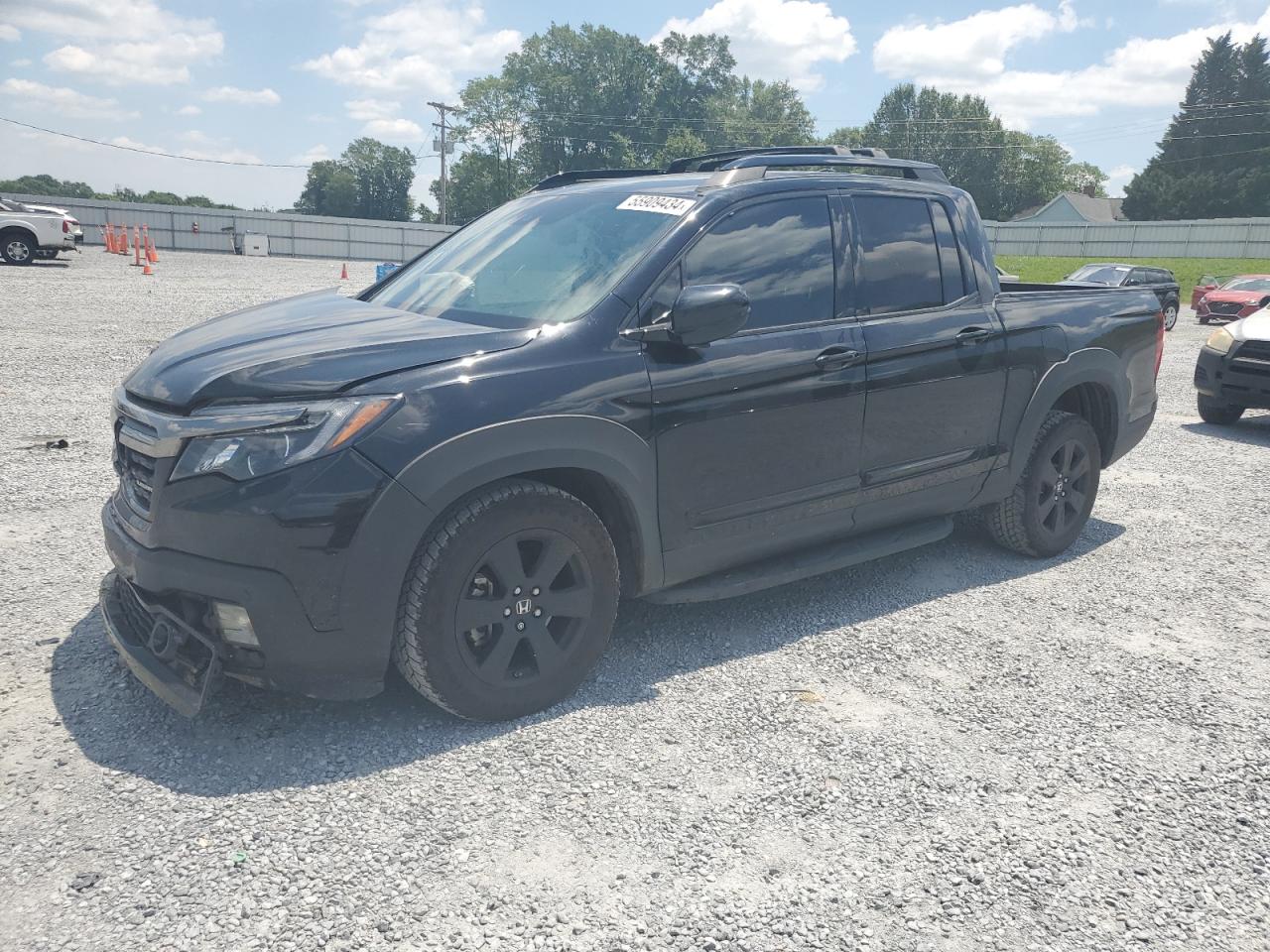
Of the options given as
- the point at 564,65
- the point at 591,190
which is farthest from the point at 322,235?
the point at 564,65

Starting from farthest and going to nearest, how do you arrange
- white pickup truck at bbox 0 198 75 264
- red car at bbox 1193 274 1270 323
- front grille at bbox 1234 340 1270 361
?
1. white pickup truck at bbox 0 198 75 264
2. red car at bbox 1193 274 1270 323
3. front grille at bbox 1234 340 1270 361

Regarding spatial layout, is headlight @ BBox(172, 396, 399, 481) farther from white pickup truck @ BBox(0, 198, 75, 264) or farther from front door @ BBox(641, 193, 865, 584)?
white pickup truck @ BBox(0, 198, 75, 264)

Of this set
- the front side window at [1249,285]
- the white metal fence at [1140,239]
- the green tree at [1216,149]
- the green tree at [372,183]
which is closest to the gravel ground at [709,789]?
the front side window at [1249,285]

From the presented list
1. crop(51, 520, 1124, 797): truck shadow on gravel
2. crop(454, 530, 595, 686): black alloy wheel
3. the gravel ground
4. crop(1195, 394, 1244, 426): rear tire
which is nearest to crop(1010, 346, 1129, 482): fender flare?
the gravel ground

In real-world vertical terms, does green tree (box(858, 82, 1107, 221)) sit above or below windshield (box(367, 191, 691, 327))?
above

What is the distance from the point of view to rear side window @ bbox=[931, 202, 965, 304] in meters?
4.54

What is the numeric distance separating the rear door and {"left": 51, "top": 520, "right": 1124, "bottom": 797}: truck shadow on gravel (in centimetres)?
65

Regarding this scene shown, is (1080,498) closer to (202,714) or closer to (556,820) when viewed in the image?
(556,820)

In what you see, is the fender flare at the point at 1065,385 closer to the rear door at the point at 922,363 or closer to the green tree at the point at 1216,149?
the rear door at the point at 922,363

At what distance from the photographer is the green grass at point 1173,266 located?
39.4 m

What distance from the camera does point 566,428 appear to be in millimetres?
3189

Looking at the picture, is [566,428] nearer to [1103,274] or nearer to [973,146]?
[1103,274]

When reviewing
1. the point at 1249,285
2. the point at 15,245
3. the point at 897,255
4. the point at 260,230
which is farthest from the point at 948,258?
the point at 260,230

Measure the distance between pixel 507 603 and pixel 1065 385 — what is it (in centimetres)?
336
